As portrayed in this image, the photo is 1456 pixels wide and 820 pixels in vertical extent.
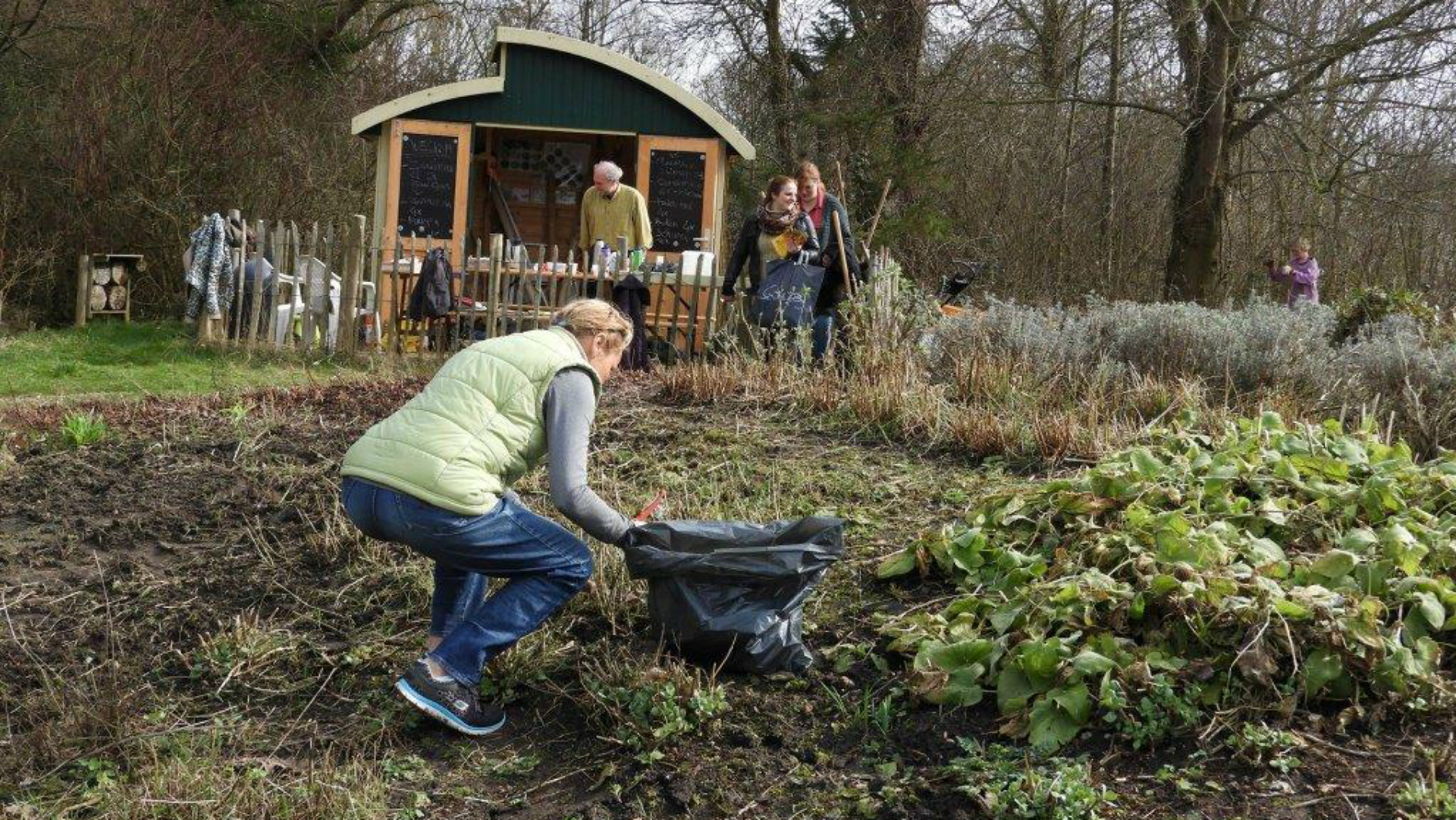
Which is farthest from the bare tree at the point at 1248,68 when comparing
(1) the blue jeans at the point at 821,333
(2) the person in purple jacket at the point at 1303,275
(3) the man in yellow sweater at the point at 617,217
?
(1) the blue jeans at the point at 821,333

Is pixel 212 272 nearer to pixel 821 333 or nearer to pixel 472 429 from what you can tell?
pixel 821 333

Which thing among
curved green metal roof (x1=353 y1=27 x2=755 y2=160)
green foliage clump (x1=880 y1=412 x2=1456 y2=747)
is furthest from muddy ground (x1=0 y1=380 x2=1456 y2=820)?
curved green metal roof (x1=353 y1=27 x2=755 y2=160)

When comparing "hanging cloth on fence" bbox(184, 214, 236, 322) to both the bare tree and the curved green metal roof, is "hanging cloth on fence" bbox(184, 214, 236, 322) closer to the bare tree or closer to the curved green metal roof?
the curved green metal roof

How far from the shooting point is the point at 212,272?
12.6 meters

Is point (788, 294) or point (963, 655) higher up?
point (788, 294)

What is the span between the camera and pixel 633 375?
30.2ft

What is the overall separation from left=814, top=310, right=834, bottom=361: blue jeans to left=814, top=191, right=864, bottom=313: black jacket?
18cm

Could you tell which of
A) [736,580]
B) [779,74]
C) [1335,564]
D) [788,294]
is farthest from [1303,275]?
[736,580]

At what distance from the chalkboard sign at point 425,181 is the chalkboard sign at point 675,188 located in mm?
1963

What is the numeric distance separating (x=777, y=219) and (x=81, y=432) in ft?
14.9

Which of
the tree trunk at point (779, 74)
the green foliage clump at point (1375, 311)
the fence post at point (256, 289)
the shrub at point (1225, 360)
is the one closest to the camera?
the shrub at point (1225, 360)

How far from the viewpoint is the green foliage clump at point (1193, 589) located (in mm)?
3770

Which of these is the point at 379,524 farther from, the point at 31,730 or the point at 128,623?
the point at 128,623

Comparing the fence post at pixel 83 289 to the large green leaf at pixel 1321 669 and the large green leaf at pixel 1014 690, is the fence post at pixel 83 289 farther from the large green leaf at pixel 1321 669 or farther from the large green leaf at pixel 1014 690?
the large green leaf at pixel 1321 669
